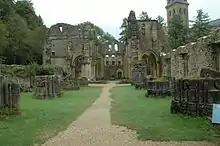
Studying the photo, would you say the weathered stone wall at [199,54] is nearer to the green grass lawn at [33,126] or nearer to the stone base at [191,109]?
the stone base at [191,109]

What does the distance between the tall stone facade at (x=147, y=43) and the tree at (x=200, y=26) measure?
286 inches

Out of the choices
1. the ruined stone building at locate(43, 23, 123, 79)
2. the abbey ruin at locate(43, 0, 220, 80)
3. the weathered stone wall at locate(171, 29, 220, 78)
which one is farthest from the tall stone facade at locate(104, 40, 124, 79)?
the weathered stone wall at locate(171, 29, 220, 78)

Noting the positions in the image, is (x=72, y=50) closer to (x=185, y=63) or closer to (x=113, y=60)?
(x=113, y=60)

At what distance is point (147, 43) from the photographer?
156 ft

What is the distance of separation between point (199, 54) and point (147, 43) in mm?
26451

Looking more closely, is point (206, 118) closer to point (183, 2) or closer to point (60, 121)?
point (60, 121)

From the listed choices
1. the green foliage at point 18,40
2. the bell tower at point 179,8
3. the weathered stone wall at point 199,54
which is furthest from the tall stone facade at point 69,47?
the bell tower at point 179,8

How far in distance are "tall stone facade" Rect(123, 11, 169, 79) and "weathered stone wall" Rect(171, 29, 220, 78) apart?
1909 cm

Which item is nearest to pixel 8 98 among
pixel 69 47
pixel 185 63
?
pixel 185 63

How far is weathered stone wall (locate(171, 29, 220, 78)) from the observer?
63.2 feet

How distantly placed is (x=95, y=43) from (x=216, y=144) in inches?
2013

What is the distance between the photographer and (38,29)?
209ft

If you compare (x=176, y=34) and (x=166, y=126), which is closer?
(x=166, y=126)

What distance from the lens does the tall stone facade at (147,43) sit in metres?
46.1
